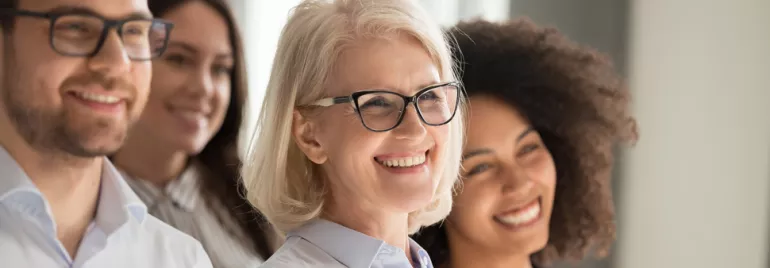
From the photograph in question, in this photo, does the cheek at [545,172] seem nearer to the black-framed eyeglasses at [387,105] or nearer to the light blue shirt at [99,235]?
the black-framed eyeglasses at [387,105]

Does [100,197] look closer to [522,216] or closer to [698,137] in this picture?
[522,216]

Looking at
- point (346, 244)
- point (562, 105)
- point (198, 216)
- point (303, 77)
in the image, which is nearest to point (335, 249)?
A: point (346, 244)

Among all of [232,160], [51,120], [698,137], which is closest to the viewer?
[51,120]

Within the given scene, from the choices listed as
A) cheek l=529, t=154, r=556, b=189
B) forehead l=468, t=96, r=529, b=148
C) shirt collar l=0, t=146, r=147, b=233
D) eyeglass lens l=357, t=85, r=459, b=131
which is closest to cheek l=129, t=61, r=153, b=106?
shirt collar l=0, t=146, r=147, b=233

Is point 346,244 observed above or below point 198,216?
above

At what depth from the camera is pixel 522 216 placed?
1.57 m

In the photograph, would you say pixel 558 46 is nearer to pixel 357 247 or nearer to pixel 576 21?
pixel 357 247

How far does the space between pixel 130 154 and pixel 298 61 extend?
1.61 feet

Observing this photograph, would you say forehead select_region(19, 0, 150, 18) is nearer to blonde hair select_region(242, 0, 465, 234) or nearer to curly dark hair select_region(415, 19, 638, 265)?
blonde hair select_region(242, 0, 465, 234)

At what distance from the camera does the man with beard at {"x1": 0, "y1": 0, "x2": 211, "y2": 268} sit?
1065 mm

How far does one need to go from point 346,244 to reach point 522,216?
385mm

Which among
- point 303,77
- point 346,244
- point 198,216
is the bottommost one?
point 198,216

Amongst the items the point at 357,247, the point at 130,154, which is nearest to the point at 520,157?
the point at 357,247

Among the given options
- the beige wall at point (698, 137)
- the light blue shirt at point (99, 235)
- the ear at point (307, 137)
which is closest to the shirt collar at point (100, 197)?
the light blue shirt at point (99, 235)
